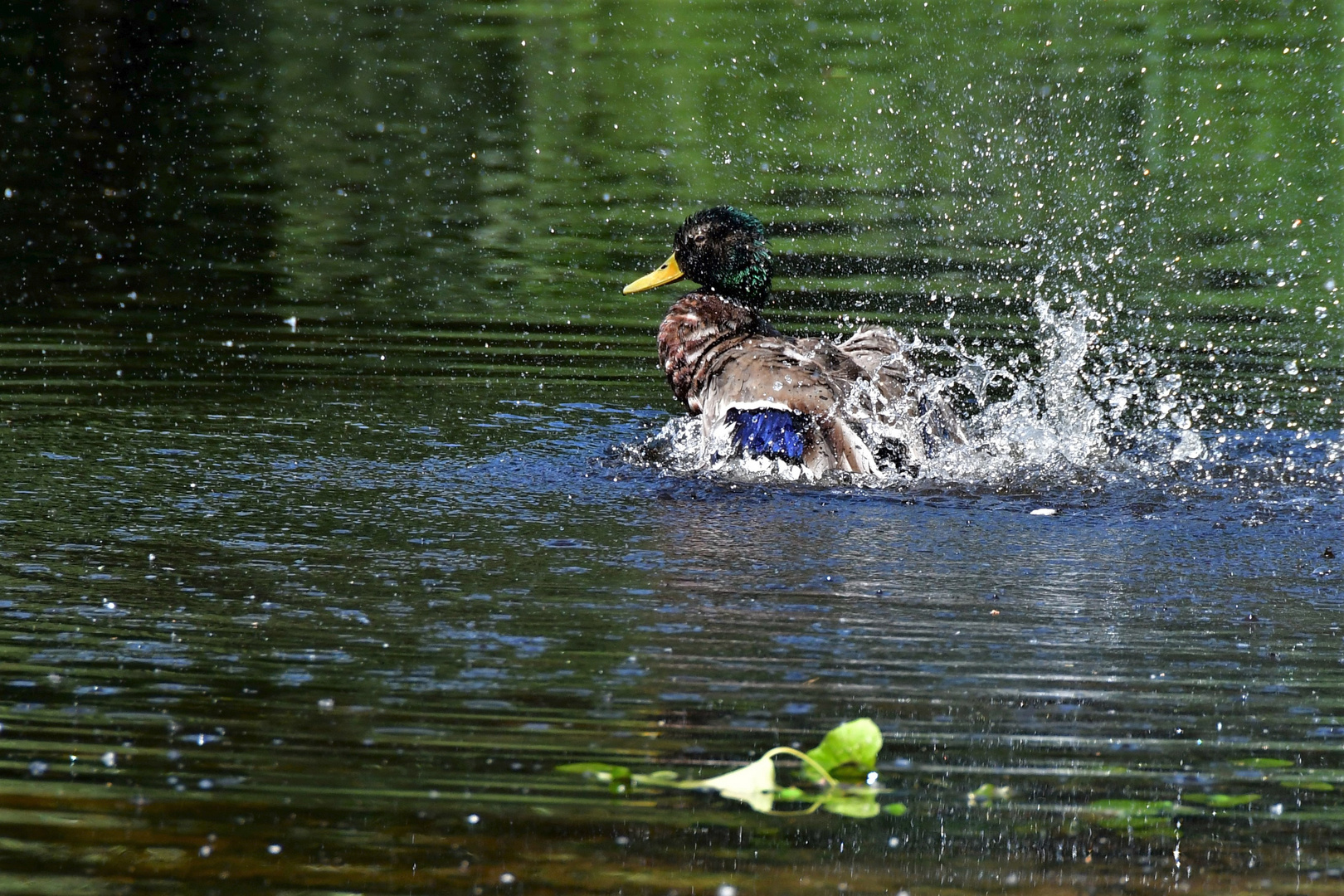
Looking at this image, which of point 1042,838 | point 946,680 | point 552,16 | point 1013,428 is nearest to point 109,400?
point 1013,428

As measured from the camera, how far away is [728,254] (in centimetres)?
905

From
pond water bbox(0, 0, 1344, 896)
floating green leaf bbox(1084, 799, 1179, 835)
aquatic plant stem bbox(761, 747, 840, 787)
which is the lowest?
floating green leaf bbox(1084, 799, 1179, 835)

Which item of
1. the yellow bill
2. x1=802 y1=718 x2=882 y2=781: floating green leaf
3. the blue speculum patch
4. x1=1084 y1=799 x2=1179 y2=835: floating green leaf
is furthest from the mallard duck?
x1=1084 y1=799 x2=1179 y2=835: floating green leaf

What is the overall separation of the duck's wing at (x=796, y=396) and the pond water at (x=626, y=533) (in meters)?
0.31

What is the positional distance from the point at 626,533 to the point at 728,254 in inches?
106

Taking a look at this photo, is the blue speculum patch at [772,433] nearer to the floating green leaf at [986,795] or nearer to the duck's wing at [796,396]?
the duck's wing at [796,396]

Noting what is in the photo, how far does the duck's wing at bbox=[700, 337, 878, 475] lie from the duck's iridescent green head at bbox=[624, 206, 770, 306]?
641mm

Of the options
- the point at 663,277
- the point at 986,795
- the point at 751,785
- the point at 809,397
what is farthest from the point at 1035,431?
the point at 751,785

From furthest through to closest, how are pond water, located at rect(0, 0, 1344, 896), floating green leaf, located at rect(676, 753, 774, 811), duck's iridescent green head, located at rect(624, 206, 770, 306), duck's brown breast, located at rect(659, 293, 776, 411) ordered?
duck's iridescent green head, located at rect(624, 206, 770, 306)
duck's brown breast, located at rect(659, 293, 776, 411)
floating green leaf, located at rect(676, 753, 774, 811)
pond water, located at rect(0, 0, 1344, 896)

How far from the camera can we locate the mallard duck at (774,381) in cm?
780

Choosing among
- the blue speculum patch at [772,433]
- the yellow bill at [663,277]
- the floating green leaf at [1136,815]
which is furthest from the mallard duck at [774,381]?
the floating green leaf at [1136,815]

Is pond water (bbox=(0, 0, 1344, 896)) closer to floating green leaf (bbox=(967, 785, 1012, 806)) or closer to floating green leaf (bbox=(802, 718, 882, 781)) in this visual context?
floating green leaf (bbox=(967, 785, 1012, 806))

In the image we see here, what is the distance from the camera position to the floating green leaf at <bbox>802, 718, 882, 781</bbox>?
171 inches

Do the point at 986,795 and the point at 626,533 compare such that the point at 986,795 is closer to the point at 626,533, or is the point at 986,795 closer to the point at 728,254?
the point at 626,533
